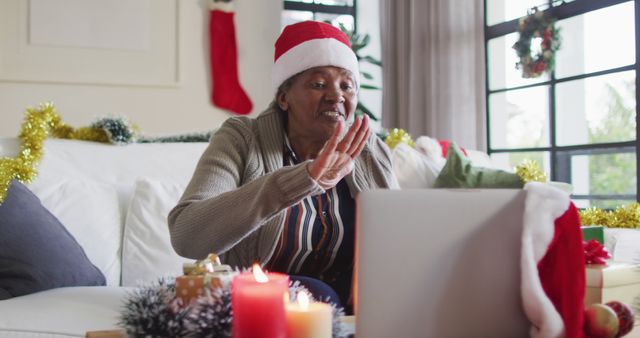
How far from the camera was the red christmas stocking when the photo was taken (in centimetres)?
436

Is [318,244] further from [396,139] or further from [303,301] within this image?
[396,139]

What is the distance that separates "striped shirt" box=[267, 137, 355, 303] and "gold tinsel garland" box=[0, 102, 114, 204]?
88 cm

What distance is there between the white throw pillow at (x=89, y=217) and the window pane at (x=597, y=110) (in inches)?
93.5

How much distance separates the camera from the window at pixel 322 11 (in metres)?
4.68

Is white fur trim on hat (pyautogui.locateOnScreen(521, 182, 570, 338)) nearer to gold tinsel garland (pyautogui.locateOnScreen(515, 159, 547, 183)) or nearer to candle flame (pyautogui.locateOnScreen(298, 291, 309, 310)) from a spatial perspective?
candle flame (pyautogui.locateOnScreen(298, 291, 309, 310))

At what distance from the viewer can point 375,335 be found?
2.48 feet

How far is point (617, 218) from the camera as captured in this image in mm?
2289

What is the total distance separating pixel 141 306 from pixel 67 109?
348 centimetres

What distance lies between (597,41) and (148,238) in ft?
8.04

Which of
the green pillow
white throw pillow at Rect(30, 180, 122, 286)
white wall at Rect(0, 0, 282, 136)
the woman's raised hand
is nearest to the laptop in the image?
the woman's raised hand

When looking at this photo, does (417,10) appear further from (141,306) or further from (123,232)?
(141,306)

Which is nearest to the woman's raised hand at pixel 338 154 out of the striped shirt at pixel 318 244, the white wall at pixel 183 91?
the striped shirt at pixel 318 244

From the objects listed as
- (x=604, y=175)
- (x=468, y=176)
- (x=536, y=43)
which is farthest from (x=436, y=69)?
(x=468, y=176)

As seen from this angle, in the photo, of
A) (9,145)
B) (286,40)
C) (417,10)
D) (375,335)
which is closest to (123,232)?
(9,145)
